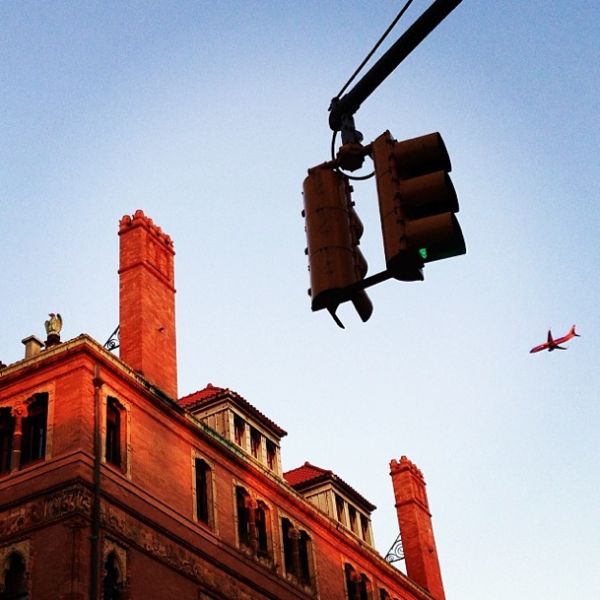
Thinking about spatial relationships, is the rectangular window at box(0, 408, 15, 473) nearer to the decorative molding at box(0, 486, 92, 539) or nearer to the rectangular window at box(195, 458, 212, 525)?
the decorative molding at box(0, 486, 92, 539)

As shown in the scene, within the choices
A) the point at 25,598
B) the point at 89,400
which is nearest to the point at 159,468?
the point at 89,400

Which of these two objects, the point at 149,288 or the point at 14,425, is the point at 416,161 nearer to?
the point at 14,425

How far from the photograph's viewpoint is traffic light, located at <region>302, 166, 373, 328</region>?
6387 millimetres

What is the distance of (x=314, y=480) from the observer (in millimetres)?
42844

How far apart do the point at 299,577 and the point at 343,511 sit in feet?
22.3

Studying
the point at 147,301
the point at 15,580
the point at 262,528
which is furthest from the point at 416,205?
the point at 262,528

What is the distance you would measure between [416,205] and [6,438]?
2609 cm

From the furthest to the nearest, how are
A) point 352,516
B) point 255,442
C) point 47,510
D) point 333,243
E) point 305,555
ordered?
point 352,516 → point 255,442 → point 305,555 → point 47,510 → point 333,243

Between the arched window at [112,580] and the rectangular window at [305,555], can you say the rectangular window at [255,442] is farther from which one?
the arched window at [112,580]

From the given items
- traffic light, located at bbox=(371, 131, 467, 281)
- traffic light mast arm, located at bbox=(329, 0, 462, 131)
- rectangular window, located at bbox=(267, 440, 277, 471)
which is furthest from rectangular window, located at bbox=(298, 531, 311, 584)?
traffic light, located at bbox=(371, 131, 467, 281)

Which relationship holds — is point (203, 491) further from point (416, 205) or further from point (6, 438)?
point (416, 205)

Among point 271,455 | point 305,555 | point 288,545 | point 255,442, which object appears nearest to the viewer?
point 288,545

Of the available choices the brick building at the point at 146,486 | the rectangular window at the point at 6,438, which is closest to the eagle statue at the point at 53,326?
the brick building at the point at 146,486

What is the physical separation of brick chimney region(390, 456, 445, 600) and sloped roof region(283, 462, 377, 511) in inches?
163
